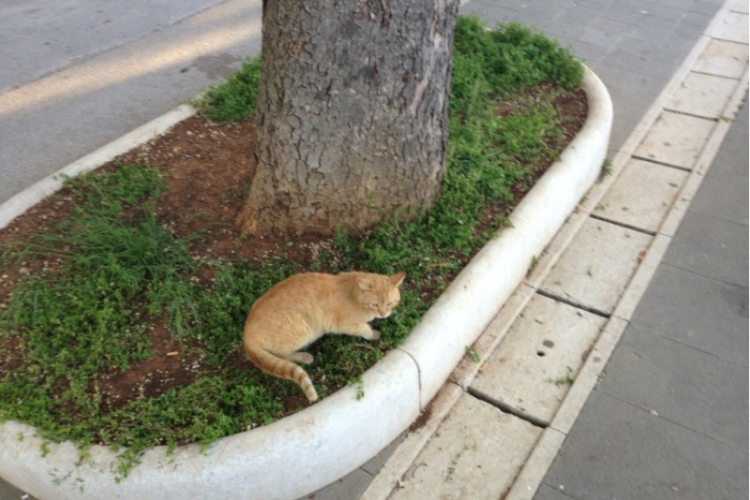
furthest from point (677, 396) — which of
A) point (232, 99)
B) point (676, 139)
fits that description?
point (232, 99)

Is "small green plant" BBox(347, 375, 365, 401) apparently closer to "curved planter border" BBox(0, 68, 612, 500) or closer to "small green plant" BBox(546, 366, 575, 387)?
"curved planter border" BBox(0, 68, 612, 500)

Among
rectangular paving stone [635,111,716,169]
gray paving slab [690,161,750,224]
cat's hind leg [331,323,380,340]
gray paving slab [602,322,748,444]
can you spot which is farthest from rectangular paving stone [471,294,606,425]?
rectangular paving stone [635,111,716,169]

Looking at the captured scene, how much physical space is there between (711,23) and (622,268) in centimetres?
500

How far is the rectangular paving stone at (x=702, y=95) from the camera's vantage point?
5.95 m

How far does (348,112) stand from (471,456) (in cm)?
185

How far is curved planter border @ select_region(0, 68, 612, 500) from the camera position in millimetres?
2543

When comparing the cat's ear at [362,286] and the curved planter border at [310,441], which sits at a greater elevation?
the cat's ear at [362,286]

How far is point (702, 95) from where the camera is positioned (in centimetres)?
619

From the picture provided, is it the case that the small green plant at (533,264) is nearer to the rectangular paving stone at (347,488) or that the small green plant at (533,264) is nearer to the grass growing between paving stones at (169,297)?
the grass growing between paving stones at (169,297)

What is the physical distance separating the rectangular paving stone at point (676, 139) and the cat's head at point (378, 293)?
127 inches

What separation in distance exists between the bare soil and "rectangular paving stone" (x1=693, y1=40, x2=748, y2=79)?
255 centimetres

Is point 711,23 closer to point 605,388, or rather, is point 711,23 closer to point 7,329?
point 605,388

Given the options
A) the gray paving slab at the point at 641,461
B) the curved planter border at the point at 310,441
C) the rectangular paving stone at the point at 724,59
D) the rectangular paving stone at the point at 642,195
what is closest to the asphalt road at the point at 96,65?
the curved planter border at the point at 310,441

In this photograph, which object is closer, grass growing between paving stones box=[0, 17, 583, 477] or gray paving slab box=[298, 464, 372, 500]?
grass growing between paving stones box=[0, 17, 583, 477]
